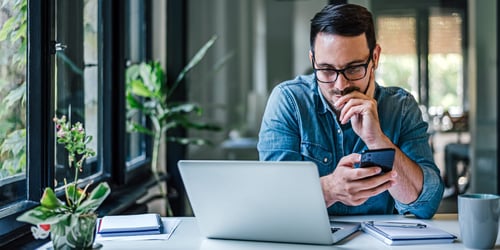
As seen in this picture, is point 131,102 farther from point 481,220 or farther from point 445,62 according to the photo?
point 481,220

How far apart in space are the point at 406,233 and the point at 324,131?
0.59 m

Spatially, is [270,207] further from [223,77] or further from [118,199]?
[223,77]

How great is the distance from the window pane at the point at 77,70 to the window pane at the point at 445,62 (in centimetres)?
237

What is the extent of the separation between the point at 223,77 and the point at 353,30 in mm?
2311

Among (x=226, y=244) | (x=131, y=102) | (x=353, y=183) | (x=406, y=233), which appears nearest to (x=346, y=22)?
(x=353, y=183)

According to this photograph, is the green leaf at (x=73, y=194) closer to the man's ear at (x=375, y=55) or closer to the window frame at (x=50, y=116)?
the window frame at (x=50, y=116)

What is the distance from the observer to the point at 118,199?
2.94 metres

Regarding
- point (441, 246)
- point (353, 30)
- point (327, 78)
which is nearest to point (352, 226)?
point (441, 246)

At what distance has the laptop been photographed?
143 centimetres

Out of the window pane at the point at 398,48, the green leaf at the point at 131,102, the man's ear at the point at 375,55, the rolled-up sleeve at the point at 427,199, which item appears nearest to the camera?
the rolled-up sleeve at the point at 427,199

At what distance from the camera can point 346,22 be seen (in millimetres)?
2062

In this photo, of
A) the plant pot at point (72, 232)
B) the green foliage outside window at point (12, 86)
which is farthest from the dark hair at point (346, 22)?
the plant pot at point (72, 232)

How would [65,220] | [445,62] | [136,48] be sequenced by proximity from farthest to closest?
[445,62]
[136,48]
[65,220]

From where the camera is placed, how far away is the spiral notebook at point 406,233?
153cm
